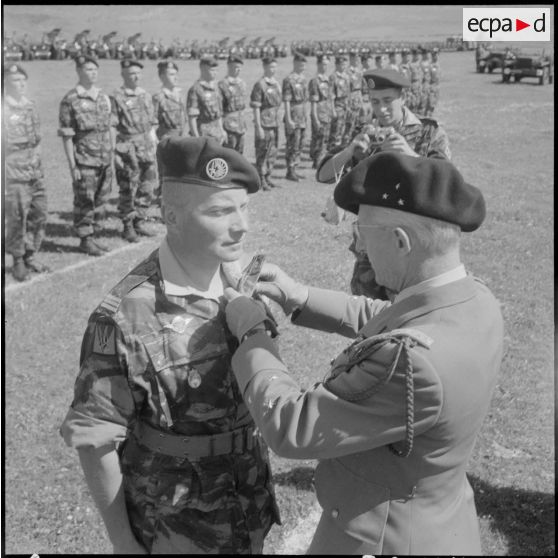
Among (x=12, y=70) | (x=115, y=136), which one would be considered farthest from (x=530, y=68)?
(x=12, y=70)

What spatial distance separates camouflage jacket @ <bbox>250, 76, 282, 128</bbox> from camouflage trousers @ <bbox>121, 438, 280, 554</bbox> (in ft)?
40.3

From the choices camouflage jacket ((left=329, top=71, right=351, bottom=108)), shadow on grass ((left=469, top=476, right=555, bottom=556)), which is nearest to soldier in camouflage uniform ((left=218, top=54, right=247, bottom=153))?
camouflage jacket ((left=329, top=71, right=351, bottom=108))

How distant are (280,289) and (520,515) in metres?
2.71

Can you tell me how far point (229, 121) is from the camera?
43.0 ft

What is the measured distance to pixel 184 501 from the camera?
2395mm

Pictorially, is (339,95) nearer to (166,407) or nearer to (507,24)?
(507,24)

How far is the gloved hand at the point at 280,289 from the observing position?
2553 mm

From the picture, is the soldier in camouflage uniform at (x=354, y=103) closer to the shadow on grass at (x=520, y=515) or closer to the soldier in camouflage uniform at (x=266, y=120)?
the soldier in camouflage uniform at (x=266, y=120)

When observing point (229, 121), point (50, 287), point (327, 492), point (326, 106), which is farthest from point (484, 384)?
point (326, 106)

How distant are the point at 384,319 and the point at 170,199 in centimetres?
87

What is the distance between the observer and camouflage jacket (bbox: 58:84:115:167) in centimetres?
902

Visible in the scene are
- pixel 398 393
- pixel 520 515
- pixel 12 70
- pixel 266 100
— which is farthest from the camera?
pixel 266 100

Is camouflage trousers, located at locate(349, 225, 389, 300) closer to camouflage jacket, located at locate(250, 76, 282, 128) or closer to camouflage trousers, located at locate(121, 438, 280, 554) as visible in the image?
camouflage trousers, located at locate(121, 438, 280, 554)

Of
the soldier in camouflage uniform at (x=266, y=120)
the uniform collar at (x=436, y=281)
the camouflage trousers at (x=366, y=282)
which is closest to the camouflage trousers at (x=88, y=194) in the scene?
the soldier in camouflage uniform at (x=266, y=120)
